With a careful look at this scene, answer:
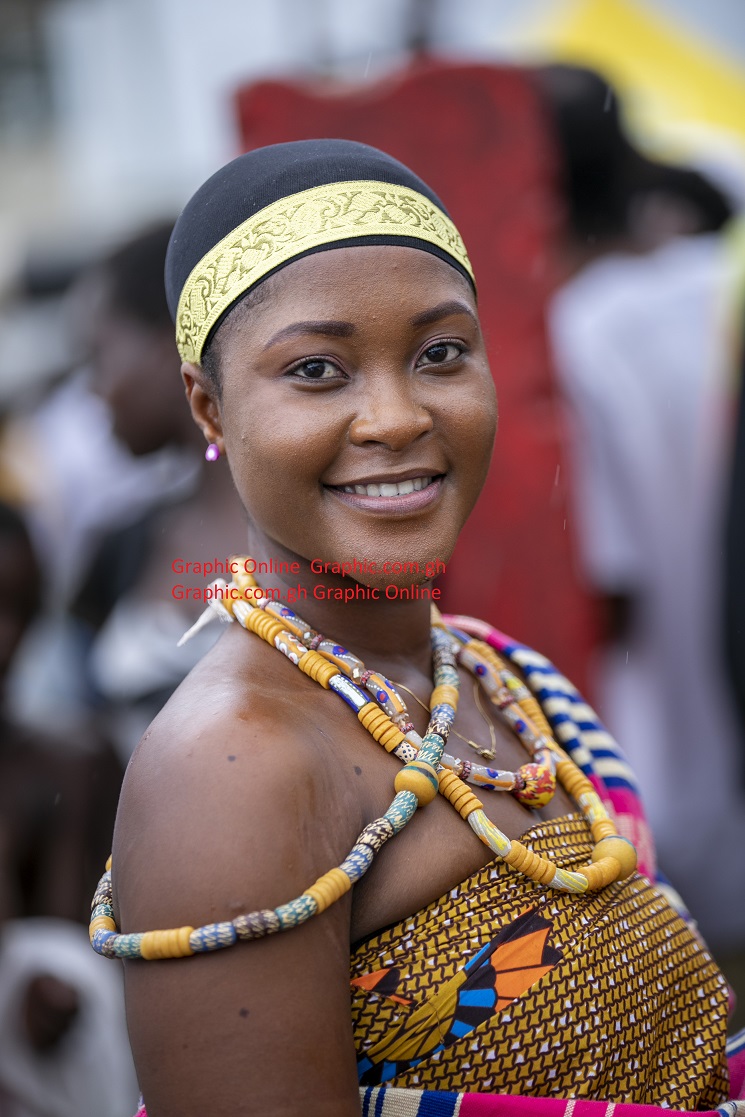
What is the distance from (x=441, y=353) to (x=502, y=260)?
2211 mm

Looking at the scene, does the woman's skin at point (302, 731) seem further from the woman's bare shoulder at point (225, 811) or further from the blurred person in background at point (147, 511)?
the blurred person in background at point (147, 511)

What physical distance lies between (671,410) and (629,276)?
2.38ft

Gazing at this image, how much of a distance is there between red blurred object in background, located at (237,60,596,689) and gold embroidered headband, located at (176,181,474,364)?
2055 mm

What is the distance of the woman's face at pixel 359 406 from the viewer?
155cm

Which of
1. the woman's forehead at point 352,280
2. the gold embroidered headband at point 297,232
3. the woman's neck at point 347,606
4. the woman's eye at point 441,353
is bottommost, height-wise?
the woman's neck at point 347,606

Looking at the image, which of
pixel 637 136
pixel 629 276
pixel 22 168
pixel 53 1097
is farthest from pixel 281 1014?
pixel 22 168

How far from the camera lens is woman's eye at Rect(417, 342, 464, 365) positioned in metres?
1.63

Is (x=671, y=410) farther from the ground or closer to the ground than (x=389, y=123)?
closer to the ground

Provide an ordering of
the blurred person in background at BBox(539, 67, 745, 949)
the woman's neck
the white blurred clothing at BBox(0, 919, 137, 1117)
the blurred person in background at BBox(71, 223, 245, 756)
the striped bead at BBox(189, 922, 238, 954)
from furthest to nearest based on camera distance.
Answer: the blurred person in background at BBox(539, 67, 745, 949) < the blurred person in background at BBox(71, 223, 245, 756) < the white blurred clothing at BBox(0, 919, 137, 1117) < the woman's neck < the striped bead at BBox(189, 922, 238, 954)

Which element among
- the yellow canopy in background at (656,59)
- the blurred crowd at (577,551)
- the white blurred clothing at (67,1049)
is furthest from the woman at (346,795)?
the yellow canopy in background at (656,59)

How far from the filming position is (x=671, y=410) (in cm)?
464

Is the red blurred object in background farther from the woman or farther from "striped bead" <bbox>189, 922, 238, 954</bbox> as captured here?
"striped bead" <bbox>189, 922, 238, 954</bbox>

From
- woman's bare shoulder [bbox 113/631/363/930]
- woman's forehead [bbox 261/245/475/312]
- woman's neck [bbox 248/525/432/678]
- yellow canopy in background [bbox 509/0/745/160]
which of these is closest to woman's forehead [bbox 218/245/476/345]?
woman's forehead [bbox 261/245/475/312]

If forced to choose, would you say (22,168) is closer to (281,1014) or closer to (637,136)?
(637,136)
